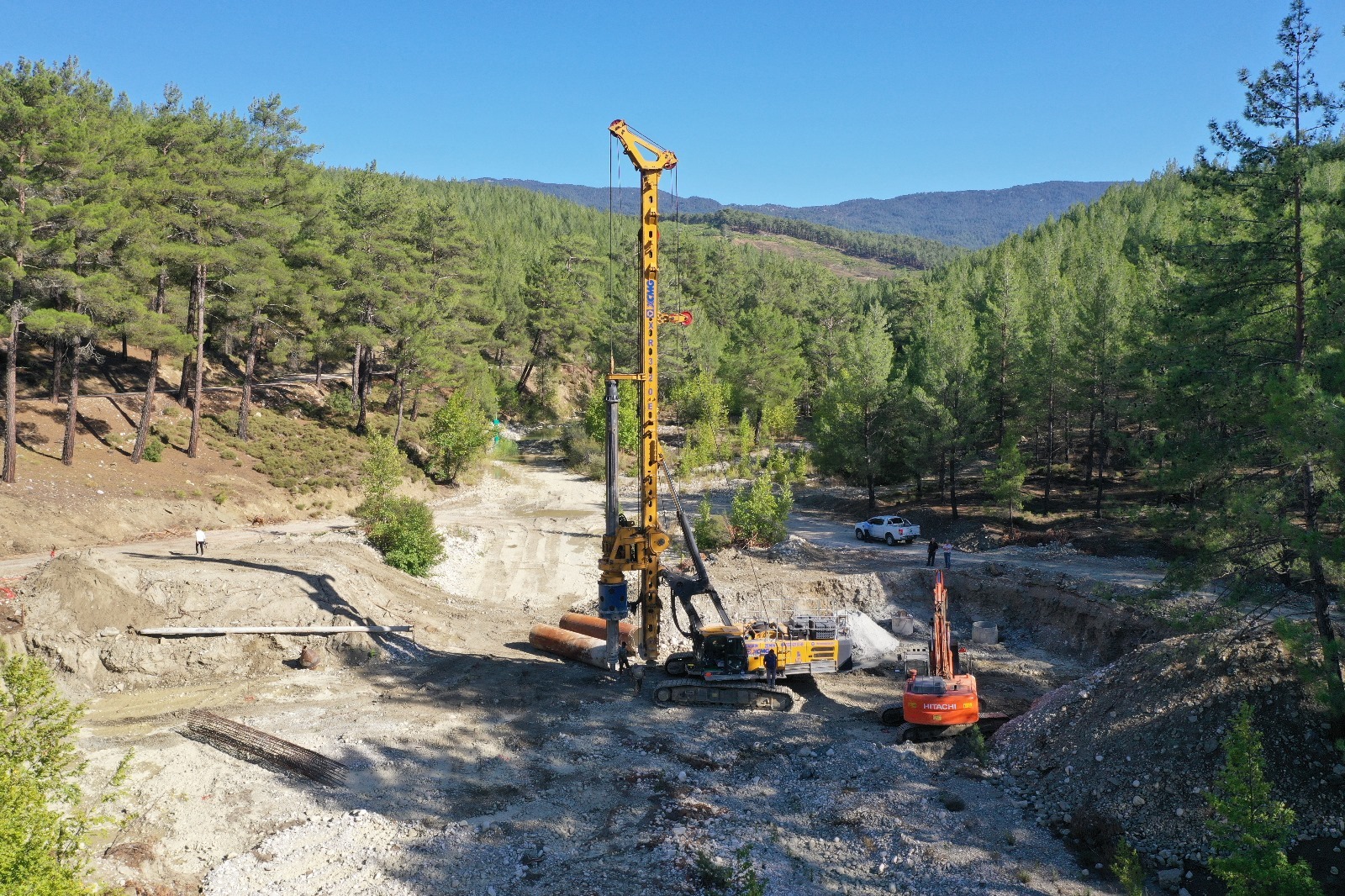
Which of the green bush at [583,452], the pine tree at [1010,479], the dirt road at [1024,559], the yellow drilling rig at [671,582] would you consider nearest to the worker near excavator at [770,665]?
the yellow drilling rig at [671,582]

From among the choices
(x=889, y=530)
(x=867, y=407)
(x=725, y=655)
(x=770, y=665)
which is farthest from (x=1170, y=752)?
(x=867, y=407)

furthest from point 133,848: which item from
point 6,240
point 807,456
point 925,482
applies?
point 807,456

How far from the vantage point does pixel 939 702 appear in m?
18.2

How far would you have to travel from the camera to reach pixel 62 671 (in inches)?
809

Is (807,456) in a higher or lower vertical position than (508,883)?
higher

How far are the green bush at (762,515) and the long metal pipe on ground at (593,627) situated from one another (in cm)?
1052

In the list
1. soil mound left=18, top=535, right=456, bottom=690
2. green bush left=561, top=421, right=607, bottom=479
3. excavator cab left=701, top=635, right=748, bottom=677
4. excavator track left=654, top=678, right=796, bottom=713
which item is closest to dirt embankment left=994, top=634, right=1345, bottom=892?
excavator track left=654, top=678, right=796, bottom=713

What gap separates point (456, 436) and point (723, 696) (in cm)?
3264

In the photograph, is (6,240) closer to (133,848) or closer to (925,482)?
(133,848)

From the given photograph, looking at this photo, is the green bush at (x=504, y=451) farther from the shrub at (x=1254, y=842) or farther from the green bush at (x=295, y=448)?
the shrub at (x=1254, y=842)

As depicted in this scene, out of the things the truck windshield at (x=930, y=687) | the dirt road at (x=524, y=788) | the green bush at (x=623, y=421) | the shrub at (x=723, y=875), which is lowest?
the dirt road at (x=524, y=788)

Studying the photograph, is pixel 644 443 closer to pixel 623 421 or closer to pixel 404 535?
pixel 404 535

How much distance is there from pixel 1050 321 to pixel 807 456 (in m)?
21.5

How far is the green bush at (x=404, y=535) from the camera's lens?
1256 inches
